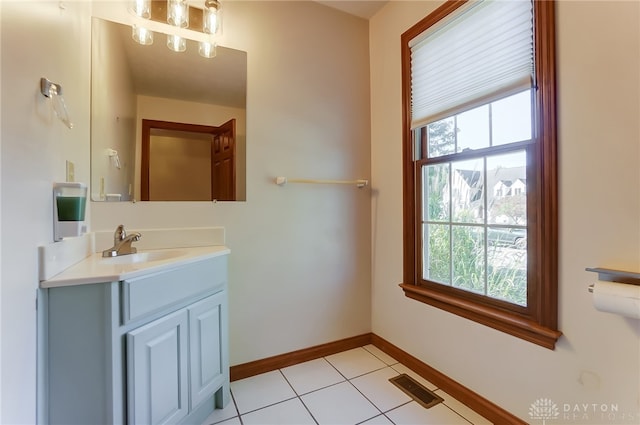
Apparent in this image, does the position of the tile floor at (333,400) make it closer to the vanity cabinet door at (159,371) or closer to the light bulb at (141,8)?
the vanity cabinet door at (159,371)

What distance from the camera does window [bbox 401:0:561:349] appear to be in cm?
132

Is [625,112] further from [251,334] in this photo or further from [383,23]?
[251,334]

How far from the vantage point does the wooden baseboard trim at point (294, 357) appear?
194 centimetres

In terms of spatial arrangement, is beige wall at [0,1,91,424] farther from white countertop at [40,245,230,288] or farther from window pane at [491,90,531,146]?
window pane at [491,90,531,146]

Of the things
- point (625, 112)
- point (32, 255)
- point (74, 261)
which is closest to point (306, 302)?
point (74, 261)

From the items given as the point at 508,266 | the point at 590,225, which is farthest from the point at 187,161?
the point at 590,225

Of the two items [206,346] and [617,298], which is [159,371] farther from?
[617,298]

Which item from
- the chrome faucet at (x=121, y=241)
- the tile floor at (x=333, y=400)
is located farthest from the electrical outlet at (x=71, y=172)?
the tile floor at (x=333, y=400)

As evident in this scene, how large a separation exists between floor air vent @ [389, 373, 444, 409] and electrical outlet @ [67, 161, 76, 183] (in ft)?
6.72

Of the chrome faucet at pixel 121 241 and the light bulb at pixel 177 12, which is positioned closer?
the chrome faucet at pixel 121 241

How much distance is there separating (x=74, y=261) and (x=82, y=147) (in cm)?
57

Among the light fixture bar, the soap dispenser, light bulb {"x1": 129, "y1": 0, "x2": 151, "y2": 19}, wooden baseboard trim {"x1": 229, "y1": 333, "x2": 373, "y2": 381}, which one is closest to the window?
wooden baseboard trim {"x1": 229, "y1": 333, "x2": 373, "y2": 381}

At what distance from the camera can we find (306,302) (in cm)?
219

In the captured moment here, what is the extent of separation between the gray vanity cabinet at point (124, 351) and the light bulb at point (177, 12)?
142 centimetres
